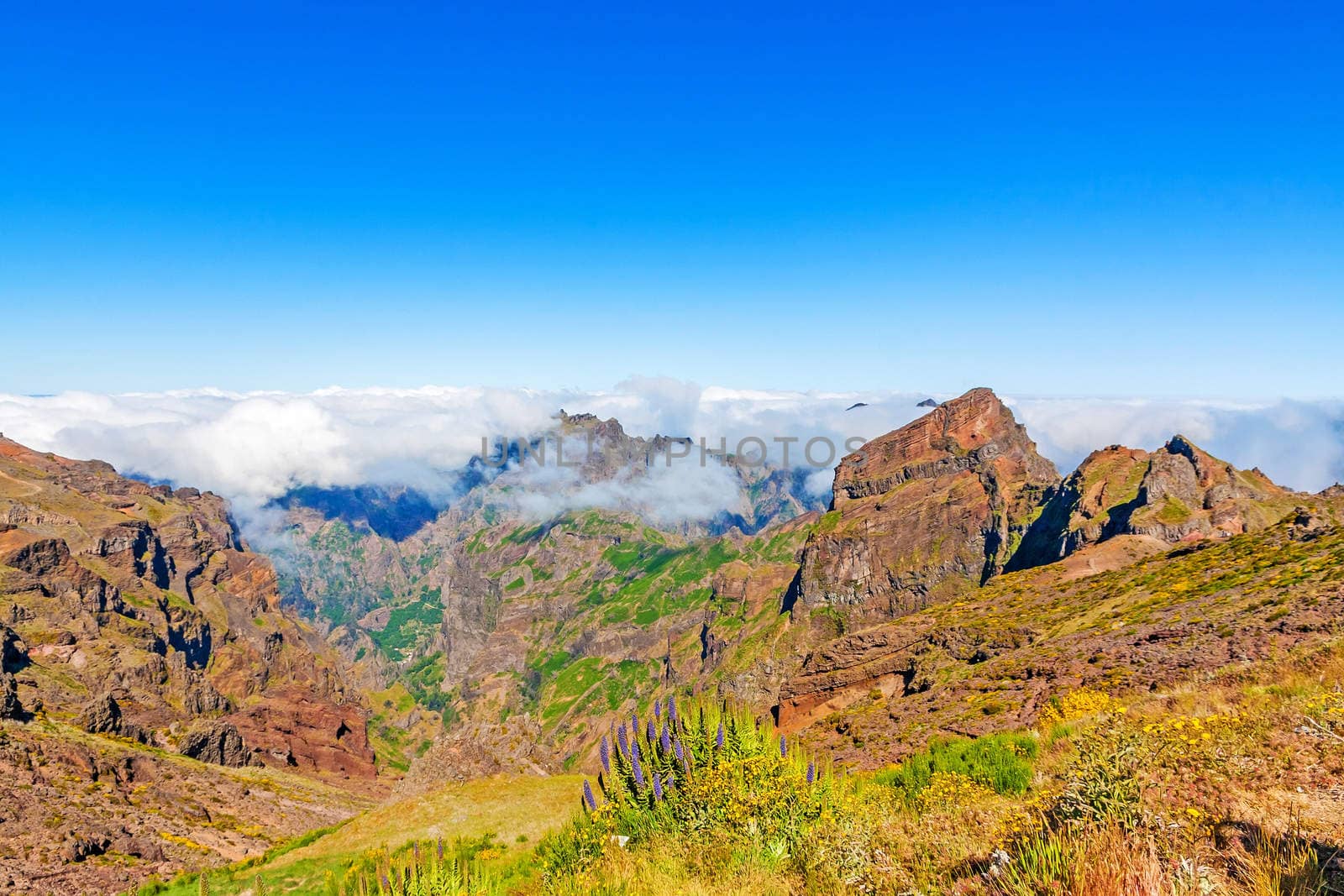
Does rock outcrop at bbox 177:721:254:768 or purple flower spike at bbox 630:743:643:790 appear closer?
purple flower spike at bbox 630:743:643:790

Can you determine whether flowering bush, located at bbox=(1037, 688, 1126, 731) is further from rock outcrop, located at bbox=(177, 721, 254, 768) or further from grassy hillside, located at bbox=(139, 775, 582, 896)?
rock outcrop, located at bbox=(177, 721, 254, 768)

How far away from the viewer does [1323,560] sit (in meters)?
41.3

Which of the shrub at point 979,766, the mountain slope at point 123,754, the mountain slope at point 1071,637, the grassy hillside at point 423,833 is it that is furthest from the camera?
the mountain slope at point 123,754

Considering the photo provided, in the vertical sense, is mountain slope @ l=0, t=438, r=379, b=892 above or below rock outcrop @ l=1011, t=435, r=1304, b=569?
below

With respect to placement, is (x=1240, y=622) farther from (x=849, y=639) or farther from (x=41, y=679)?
(x=41, y=679)

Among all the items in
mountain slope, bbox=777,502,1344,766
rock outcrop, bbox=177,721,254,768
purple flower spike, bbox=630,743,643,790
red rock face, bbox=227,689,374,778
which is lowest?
red rock face, bbox=227,689,374,778

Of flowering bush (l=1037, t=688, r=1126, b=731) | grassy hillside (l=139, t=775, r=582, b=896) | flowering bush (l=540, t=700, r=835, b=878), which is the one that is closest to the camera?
flowering bush (l=540, t=700, r=835, b=878)

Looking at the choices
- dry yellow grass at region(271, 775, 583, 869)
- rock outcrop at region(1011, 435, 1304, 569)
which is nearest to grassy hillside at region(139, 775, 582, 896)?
dry yellow grass at region(271, 775, 583, 869)

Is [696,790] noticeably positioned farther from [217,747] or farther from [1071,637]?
[217,747]

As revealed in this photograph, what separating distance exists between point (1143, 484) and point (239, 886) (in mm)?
142086

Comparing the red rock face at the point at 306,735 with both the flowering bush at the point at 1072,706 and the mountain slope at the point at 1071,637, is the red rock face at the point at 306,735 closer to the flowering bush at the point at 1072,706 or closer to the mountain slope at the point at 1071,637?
the mountain slope at the point at 1071,637

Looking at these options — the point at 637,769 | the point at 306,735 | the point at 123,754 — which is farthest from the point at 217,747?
the point at 637,769

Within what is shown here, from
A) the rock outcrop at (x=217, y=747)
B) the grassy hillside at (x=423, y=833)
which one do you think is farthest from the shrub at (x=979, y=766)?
the rock outcrop at (x=217, y=747)

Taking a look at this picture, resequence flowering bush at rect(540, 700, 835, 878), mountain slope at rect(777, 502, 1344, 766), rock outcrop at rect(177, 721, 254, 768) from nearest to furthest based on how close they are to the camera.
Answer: flowering bush at rect(540, 700, 835, 878) < mountain slope at rect(777, 502, 1344, 766) < rock outcrop at rect(177, 721, 254, 768)
